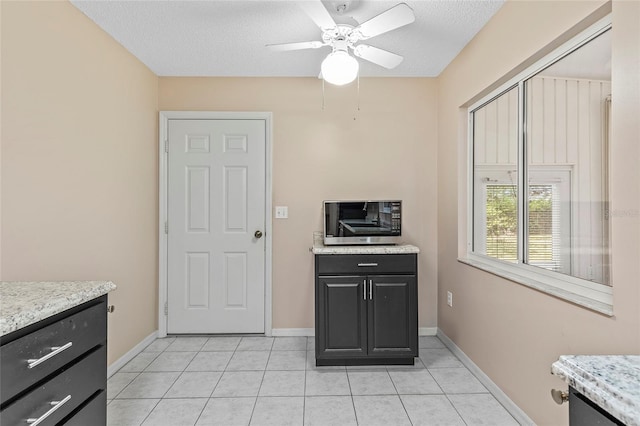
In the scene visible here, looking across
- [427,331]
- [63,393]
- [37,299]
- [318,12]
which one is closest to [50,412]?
[63,393]

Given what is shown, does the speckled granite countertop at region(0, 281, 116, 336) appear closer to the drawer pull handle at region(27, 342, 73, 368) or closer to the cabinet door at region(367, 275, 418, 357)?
the drawer pull handle at region(27, 342, 73, 368)

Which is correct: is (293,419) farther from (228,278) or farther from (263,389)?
(228,278)

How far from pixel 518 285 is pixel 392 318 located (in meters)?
0.89

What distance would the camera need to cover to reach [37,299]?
1.10m

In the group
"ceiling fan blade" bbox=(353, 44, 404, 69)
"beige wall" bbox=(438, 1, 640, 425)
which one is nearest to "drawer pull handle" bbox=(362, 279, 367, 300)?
"beige wall" bbox=(438, 1, 640, 425)

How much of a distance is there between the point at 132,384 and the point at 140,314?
25.9 inches

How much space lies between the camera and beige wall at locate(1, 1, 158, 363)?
1642 millimetres

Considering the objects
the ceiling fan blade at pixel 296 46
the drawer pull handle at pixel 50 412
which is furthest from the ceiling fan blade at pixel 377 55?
the drawer pull handle at pixel 50 412

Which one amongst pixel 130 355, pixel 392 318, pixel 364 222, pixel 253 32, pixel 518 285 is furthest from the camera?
pixel 364 222

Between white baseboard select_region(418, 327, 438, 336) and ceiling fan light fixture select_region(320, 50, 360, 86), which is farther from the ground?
ceiling fan light fixture select_region(320, 50, 360, 86)

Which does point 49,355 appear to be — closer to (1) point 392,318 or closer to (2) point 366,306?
(2) point 366,306

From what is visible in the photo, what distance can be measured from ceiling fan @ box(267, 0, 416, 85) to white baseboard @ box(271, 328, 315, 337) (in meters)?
2.16

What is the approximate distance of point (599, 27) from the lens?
1418mm

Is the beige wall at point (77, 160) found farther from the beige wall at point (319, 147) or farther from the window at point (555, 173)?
the window at point (555, 173)
